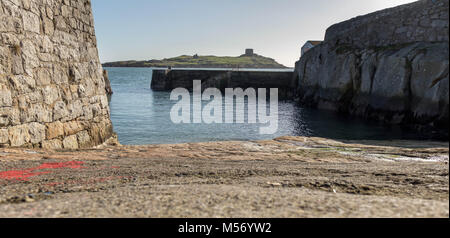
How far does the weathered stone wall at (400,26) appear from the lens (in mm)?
18438

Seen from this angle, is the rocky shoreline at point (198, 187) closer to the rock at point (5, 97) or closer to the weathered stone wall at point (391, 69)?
the rock at point (5, 97)

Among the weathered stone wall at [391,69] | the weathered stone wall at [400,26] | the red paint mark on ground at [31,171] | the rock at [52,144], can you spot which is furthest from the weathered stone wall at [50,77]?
the weathered stone wall at [400,26]

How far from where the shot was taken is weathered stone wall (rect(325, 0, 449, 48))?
18438 mm

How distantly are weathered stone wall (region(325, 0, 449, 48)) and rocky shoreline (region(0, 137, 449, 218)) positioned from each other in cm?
1447

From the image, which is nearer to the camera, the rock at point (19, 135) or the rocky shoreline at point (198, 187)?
the rocky shoreline at point (198, 187)

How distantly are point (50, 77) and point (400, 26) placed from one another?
2168cm

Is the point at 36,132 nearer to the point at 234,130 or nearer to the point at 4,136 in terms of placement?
the point at 4,136

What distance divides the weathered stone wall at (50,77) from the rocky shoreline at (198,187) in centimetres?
72

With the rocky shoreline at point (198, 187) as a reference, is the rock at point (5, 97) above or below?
above

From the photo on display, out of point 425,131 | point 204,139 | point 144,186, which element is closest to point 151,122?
point 204,139

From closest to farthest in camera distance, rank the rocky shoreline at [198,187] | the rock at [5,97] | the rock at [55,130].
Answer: the rocky shoreline at [198,187], the rock at [5,97], the rock at [55,130]

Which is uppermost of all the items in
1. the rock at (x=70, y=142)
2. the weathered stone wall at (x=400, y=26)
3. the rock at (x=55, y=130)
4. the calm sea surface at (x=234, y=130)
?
the weathered stone wall at (x=400, y=26)
